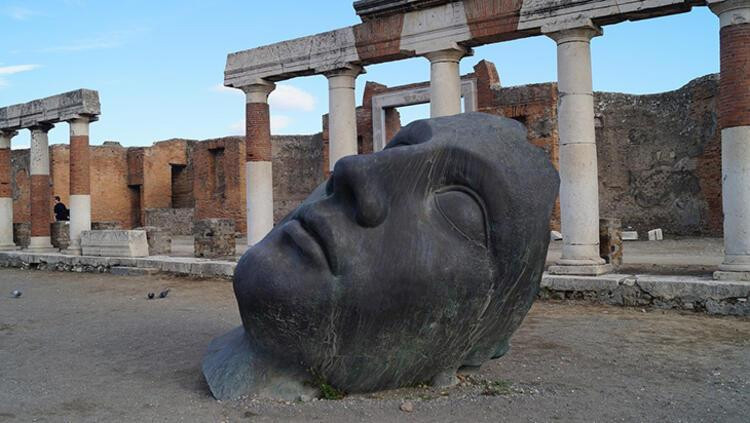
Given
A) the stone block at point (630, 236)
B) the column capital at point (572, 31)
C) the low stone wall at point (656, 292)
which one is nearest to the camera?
the low stone wall at point (656, 292)

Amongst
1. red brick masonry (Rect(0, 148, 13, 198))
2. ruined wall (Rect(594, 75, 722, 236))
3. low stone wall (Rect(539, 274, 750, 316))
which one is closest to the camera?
low stone wall (Rect(539, 274, 750, 316))

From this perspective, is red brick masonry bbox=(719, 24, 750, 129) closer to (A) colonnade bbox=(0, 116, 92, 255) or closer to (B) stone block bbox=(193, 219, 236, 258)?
(B) stone block bbox=(193, 219, 236, 258)

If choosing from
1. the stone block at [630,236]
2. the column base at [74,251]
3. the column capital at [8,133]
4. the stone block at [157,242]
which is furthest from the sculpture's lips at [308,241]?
the column capital at [8,133]

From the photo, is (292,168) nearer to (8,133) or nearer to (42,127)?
(8,133)

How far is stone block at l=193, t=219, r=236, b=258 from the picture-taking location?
43.4 ft

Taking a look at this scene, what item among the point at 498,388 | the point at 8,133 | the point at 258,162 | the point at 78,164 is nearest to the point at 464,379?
the point at 498,388

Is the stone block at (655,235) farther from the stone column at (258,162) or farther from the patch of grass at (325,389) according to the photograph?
the patch of grass at (325,389)

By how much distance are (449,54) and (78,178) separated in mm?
9691

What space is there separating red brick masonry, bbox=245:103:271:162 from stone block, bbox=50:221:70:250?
7403 mm

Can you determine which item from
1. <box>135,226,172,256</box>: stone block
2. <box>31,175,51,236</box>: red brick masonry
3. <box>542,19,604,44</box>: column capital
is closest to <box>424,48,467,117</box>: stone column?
<box>542,19,604,44</box>: column capital

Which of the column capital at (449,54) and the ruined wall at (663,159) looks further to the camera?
the ruined wall at (663,159)

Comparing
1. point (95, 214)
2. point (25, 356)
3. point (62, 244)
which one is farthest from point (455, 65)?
point (95, 214)

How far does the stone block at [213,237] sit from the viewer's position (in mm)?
13227

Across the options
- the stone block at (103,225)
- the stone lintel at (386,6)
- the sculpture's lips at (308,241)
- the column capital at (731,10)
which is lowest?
the sculpture's lips at (308,241)
